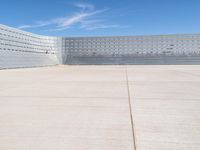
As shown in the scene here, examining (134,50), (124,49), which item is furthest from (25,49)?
(134,50)

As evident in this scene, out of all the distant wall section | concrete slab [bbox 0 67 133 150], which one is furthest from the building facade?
concrete slab [bbox 0 67 133 150]

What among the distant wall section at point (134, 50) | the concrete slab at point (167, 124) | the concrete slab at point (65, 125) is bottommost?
the concrete slab at point (167, 124)

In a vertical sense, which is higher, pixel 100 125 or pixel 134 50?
pixel 134 50

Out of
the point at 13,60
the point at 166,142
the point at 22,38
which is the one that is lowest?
the point at 166,142

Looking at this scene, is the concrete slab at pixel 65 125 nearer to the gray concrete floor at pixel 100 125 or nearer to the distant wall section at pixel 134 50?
the gray concrete floor at pixel 100 125

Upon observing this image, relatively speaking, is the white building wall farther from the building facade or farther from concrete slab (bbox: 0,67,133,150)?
concrete slab (bbox: 0,67,133,150)

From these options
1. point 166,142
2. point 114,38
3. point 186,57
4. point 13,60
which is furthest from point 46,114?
point 186,57

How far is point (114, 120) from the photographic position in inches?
125

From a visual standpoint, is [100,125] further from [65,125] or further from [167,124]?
[167,124]

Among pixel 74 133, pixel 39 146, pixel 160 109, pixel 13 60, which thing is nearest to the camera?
pixel 39 146

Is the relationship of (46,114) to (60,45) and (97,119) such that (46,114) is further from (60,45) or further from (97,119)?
(60,45)

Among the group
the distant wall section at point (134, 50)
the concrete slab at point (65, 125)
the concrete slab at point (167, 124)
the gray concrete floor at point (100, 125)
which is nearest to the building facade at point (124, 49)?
the distant wall section at point (134, 50)

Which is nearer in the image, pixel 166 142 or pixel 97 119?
pixel 166 142

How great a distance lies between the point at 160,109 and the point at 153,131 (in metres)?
1.30
